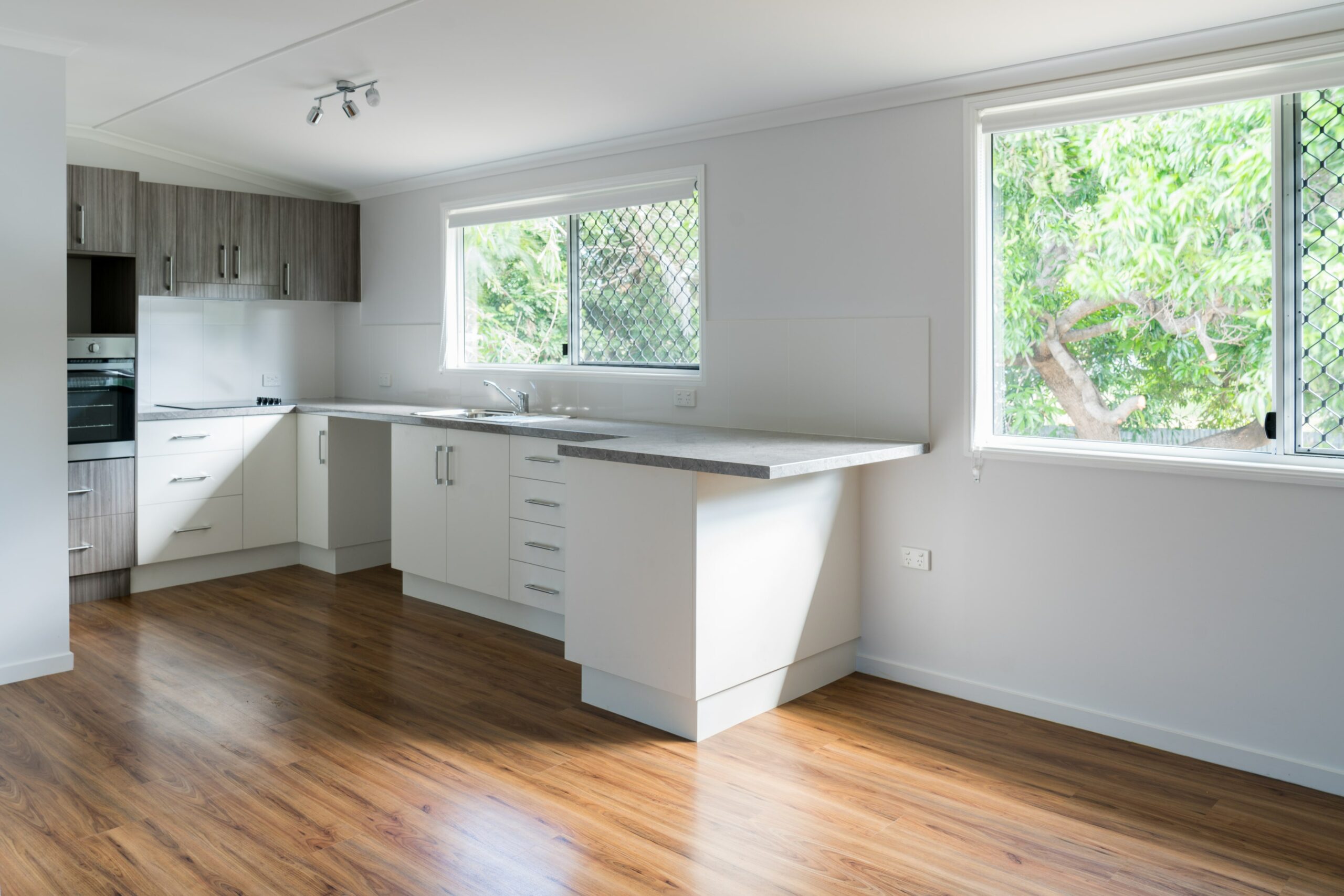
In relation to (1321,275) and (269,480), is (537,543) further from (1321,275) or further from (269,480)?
(1321,275)

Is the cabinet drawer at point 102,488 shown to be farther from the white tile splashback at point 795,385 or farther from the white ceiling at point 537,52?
the white tile splashback at point 795,385

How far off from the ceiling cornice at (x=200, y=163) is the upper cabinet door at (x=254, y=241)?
0.29 meters

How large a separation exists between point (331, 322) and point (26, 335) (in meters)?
2.67

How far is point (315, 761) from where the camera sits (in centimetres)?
293

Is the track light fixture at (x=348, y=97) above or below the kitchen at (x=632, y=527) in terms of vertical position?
above

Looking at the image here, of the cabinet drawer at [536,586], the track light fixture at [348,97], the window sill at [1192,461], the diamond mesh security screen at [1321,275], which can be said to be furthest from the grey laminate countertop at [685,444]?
the track light fixture at [348,97]

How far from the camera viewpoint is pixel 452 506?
453 centimetres

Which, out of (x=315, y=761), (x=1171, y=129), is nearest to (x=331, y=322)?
(x=315, y=761)

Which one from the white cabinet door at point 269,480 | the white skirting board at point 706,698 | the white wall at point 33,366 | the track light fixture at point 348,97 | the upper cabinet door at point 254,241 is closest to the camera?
the white skirting board at point 706,698

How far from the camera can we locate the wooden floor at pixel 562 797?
2.31 meters

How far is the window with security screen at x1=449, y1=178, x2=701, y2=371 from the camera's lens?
446 centimetres

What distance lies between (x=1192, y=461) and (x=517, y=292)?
3457 millimetres

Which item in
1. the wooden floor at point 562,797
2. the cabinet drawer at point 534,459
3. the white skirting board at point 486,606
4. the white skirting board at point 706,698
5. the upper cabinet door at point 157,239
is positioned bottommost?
the wooden floor at point 562,797

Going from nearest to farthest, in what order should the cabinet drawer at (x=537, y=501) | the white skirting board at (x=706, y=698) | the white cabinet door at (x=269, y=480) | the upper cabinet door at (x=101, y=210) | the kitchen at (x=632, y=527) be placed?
1. the kitchen at (x=632, y=527)
2. the white skirting board at (x=706, y=698)
3. the cabinet drawer at (x=537, y=501)
4. the upper cabinet door at (x=101, y=210)
5. the white cabinet door at (x=269, y=480)
